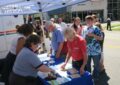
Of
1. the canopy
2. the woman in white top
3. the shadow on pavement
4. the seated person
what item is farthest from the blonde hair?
the shadow on pavement

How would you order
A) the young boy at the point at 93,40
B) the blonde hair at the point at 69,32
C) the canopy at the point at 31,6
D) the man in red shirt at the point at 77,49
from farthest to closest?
the young boy at the point at 93,40 < the canopy at the point at 31,6 < the man in red shirt at the point at 77,49 < the blonde hair at the point at 69,32

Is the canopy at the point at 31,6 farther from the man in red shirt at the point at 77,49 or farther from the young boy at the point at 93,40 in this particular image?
the man in red shirt at the point at 77,49

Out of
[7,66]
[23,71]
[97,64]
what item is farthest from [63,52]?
[23,71]

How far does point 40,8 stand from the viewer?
9.29 m

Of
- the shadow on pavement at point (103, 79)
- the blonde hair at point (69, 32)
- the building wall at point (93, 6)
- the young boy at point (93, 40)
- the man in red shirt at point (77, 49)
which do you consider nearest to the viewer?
the blonde hair at point (69, 32)

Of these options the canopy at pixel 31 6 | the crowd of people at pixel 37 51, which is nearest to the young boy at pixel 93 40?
the crowd of people at pixel 37 51

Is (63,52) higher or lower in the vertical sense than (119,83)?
higher

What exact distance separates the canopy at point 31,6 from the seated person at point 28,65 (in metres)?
2.55

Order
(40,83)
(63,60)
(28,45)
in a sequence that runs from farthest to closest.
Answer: (63,60), (40,83), (28,45)

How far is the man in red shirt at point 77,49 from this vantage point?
293 inches

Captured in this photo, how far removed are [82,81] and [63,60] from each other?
1.82 meters

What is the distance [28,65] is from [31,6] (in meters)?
3.22

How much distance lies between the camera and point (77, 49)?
780 centimetres

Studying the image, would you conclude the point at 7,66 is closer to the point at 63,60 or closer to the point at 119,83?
the point at 63,60
